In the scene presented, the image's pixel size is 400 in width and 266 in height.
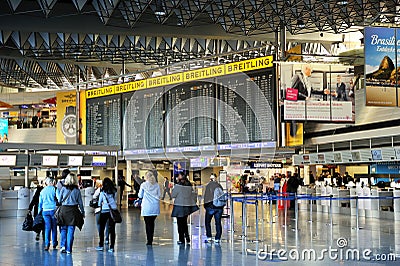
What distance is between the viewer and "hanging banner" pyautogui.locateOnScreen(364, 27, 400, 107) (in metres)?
17.4

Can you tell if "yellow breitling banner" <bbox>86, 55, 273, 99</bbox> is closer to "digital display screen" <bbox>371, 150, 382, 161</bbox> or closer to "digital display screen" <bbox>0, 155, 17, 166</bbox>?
"digital display screen" <bbox>371, 150, 382, 161</bbox>

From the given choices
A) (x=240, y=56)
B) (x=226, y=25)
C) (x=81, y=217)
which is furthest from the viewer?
(x=240, y=56)

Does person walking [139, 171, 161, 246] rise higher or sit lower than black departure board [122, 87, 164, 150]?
lower

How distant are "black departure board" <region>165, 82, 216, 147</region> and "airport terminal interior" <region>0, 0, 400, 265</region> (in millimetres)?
78

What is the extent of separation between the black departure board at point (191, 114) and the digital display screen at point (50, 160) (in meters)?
6.22

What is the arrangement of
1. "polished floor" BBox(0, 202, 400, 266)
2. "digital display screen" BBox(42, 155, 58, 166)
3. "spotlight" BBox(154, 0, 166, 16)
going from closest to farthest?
"polished floor" BBox(0, 202, 400, 266), "spotlight" BBox(154, 0, 166, 16), "digital display screen" BBox(42, 155, 58, 166)

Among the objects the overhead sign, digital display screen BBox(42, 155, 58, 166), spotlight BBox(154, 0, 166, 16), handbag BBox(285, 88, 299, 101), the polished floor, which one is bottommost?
the polished floor

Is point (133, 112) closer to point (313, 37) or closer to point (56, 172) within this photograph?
point (56, 172)

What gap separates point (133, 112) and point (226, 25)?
28.2 feet

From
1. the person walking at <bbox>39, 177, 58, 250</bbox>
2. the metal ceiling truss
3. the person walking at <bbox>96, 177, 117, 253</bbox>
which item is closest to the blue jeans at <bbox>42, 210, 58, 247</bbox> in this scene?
the person walking at <bbox>39, 177, 58, 250</bbox>

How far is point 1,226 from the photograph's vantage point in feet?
64.8

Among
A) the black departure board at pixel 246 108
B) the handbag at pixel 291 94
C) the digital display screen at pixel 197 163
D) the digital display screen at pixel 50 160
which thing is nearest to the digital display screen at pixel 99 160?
the digital display screen at pixel 50 160

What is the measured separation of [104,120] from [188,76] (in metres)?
7.02

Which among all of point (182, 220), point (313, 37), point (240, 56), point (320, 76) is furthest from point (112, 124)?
point (182, 220)
